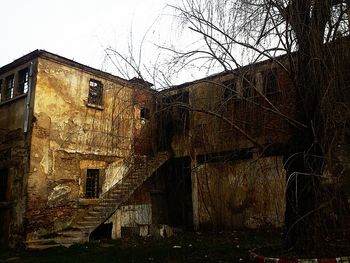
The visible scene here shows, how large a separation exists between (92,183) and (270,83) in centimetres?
963

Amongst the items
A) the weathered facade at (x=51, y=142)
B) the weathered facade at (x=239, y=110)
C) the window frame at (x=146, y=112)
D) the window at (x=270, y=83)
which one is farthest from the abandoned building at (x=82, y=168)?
the window at (x=270, y=83)

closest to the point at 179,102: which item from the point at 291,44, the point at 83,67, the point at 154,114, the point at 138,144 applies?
the point at 154,114

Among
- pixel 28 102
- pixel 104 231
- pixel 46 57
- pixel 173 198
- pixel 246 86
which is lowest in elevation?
pixel 104 231

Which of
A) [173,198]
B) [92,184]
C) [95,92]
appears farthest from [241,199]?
[95,92]

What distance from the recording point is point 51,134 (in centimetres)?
1320

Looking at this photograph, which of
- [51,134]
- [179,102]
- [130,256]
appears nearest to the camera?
[179,102]

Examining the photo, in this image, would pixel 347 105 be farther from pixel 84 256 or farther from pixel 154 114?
pixel 84 256

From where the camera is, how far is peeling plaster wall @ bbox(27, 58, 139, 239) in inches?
495

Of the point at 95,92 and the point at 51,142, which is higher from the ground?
the point at 95,92

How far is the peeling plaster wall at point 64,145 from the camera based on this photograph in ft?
41.2

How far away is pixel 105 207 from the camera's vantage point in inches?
521

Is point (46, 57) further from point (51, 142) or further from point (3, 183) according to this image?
point (3, 183)

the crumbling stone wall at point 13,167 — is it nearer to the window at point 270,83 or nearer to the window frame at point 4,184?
the window frame at point 4,184

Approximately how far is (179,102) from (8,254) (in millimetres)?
7715
